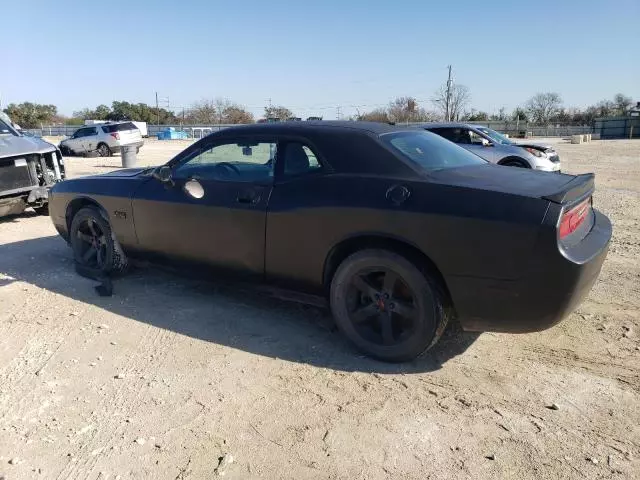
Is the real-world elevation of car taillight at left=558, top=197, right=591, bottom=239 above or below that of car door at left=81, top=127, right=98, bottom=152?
below

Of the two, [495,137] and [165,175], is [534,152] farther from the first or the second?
[165,175]

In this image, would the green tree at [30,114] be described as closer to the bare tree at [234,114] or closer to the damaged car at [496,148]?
the bare tree at [234,114]

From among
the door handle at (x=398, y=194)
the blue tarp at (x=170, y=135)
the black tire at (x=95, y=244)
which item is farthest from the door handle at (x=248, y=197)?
the blue tarp at (x=170, y=135)

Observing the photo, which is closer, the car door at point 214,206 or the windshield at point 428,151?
the windshield at point 428,151

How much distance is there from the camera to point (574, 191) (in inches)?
124

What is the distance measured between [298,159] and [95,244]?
2586 millimetres

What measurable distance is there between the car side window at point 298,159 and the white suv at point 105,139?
21075mm

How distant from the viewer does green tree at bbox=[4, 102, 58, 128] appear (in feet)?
231

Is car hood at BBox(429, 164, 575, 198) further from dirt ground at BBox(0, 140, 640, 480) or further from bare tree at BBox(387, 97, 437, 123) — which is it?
bare tree at BBox(387, 97, 437, 123)

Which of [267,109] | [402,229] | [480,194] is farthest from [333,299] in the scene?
[267,109]

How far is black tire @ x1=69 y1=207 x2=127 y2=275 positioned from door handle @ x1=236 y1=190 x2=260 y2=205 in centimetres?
171

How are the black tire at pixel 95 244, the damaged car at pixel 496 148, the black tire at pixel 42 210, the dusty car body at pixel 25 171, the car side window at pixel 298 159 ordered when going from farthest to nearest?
the damaged car at pixel 496 148 → the black tire at pixel 42 210 → the dusty car body at pixel 25 171 → the black tire at pixel 95 244 → the car side window at pixel 298 159

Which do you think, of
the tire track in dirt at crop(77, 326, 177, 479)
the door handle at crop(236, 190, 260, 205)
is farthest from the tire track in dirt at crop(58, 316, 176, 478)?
the door handle at crop(236, 190, 260, 205)

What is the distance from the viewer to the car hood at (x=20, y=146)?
767 centimetres
